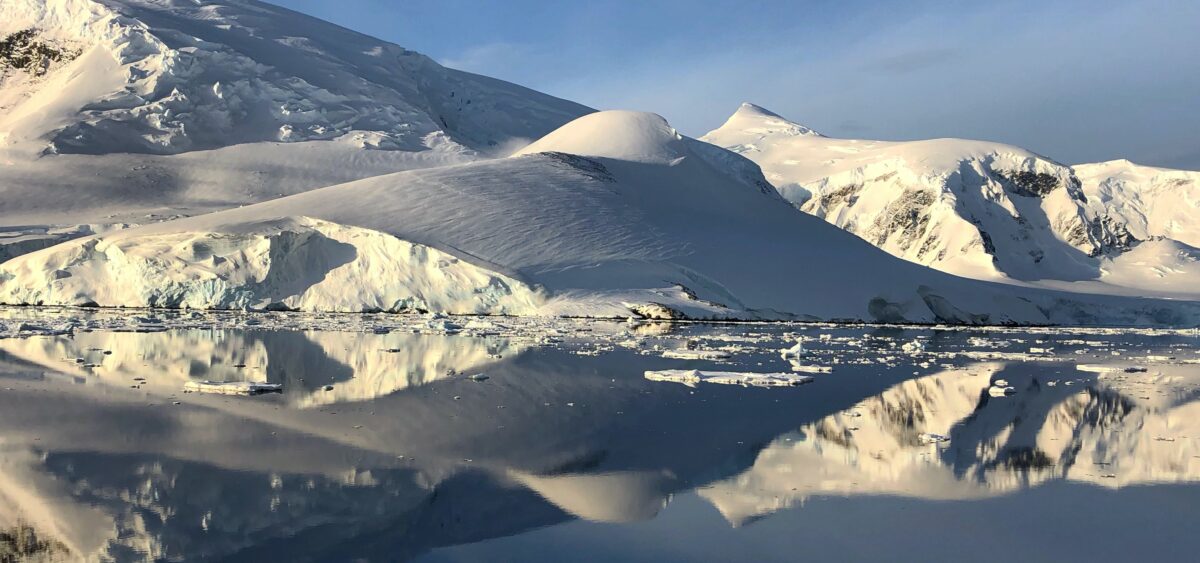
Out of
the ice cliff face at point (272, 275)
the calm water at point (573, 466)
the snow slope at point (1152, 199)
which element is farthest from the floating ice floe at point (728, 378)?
the snow slope at point (1152, 199)

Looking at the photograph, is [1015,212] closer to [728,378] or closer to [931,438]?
[728,378]

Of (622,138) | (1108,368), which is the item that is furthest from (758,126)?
(1108,368)

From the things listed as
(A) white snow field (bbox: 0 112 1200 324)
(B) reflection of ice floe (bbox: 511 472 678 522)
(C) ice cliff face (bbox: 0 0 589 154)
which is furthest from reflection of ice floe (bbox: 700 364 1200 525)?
(C) ice cliff face (bbox: 0 0 589 154)

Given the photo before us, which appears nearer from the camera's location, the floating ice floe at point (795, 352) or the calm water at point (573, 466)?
the calm water at point (573, 466)

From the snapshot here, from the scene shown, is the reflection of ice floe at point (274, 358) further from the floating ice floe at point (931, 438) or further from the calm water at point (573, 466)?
the floating ice floe at point (931, 438)

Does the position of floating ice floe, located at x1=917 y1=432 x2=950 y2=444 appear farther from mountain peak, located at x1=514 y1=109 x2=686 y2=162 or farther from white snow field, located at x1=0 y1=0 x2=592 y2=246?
white snow field, located at x1=0 y1=0 x2=592 y2=246

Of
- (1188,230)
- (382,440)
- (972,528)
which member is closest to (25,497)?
(382,440)
